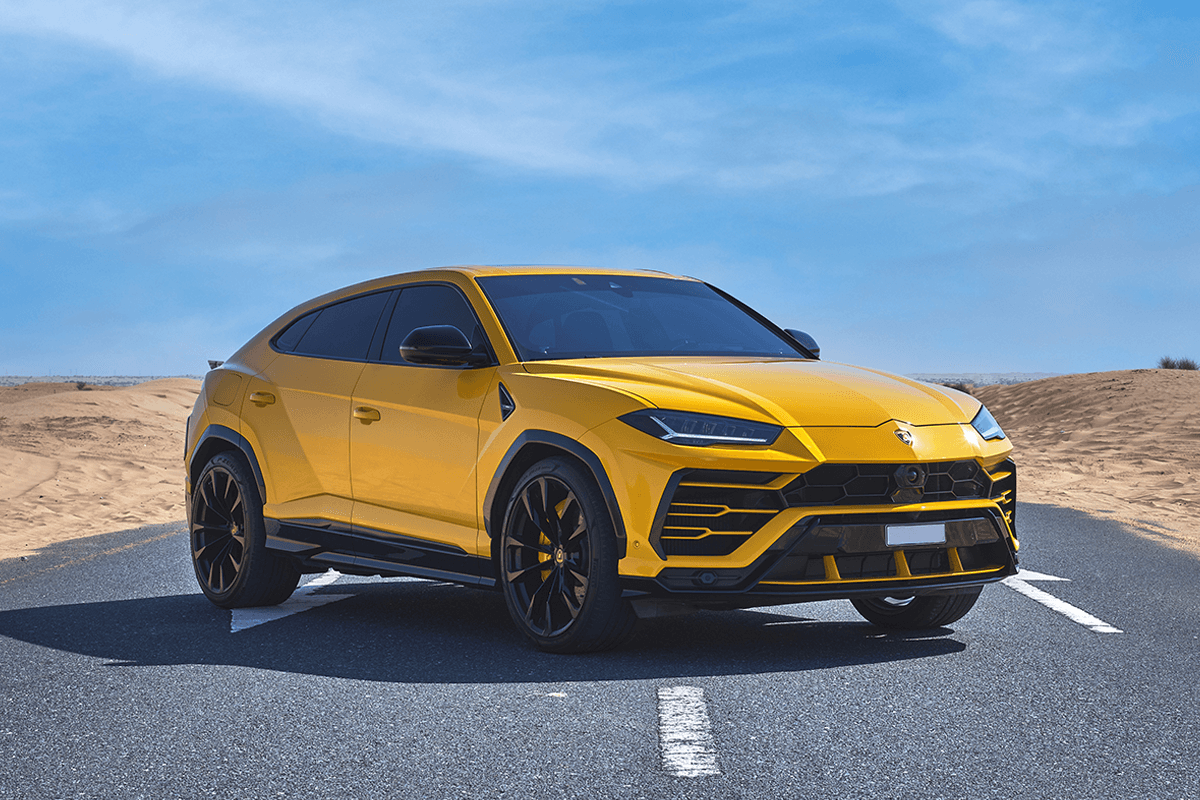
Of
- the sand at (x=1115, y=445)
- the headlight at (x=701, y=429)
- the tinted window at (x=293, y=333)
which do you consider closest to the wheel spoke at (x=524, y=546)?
the headlight at (x=701, y=429)

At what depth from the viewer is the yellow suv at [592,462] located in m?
5.33

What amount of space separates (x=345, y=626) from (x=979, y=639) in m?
3.25

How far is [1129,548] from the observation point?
35.6 feet

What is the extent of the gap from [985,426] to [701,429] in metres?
1.53

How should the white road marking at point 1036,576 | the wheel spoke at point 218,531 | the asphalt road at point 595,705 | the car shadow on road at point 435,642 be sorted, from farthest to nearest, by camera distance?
the white road marking at point 1036,576
the wheel spoke at point 218,531
the car shadow on road at point 435,642
the asphalt road at point 595,705

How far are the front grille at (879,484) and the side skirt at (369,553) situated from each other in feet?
5.36

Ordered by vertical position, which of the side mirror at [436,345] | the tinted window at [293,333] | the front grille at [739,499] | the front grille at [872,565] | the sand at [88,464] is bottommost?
the sand at [88,464]

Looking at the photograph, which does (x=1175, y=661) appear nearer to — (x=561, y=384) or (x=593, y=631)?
(x=593, y=631)

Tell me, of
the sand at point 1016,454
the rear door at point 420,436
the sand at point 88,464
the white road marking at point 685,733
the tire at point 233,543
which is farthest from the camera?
the sand at point 1016,454

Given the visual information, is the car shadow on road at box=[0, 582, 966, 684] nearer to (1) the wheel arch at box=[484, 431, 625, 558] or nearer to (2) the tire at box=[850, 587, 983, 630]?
(2) the tire at box=[850, 587, 983, 630]

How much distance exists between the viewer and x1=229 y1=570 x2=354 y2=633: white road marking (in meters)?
7.09

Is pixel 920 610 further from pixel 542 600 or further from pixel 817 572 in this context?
pixel 542 600

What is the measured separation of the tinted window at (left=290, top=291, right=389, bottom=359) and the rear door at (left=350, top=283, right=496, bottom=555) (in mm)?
215

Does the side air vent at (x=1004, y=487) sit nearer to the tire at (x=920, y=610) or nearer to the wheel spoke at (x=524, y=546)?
the tire at (x=920, y=610)
